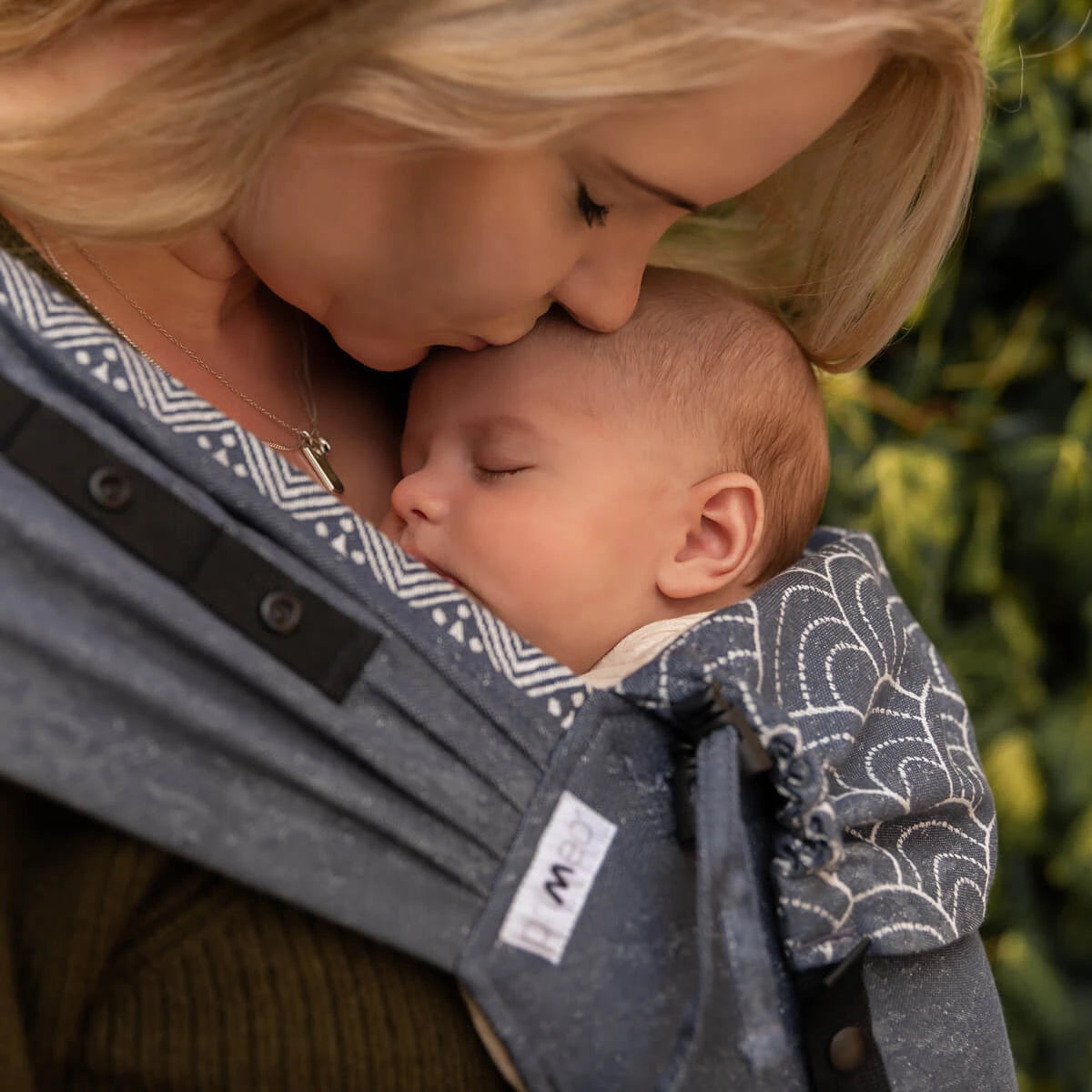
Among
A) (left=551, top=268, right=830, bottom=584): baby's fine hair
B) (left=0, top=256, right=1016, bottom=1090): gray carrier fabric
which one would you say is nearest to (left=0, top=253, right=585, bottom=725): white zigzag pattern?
(left=0, top=256, right=1016, bottom=1090): gray carrier fabric

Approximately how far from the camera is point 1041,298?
169 cm

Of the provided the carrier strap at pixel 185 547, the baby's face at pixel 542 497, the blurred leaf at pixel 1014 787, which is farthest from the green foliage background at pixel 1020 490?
the carrier strap at pixel 185 547

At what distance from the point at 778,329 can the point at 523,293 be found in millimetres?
373

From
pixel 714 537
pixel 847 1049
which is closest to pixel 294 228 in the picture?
pixel 714 537

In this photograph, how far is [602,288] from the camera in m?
0.91

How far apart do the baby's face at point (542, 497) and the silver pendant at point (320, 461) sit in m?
0.06

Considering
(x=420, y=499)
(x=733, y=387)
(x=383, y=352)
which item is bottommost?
(x=733, y=387)

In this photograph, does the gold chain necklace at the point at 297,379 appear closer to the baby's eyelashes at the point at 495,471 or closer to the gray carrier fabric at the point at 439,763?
the baby's eyelashes at the point at 495,471

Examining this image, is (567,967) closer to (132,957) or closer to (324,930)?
(324,930)

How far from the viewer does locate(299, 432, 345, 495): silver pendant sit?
3.29ft

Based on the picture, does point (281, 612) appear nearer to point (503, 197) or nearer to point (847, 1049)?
point (503, 197)

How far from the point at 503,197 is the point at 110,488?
12.6 inches

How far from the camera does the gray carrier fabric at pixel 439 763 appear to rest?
1.94 ft

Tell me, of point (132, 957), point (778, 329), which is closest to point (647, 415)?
point (778, 329)
